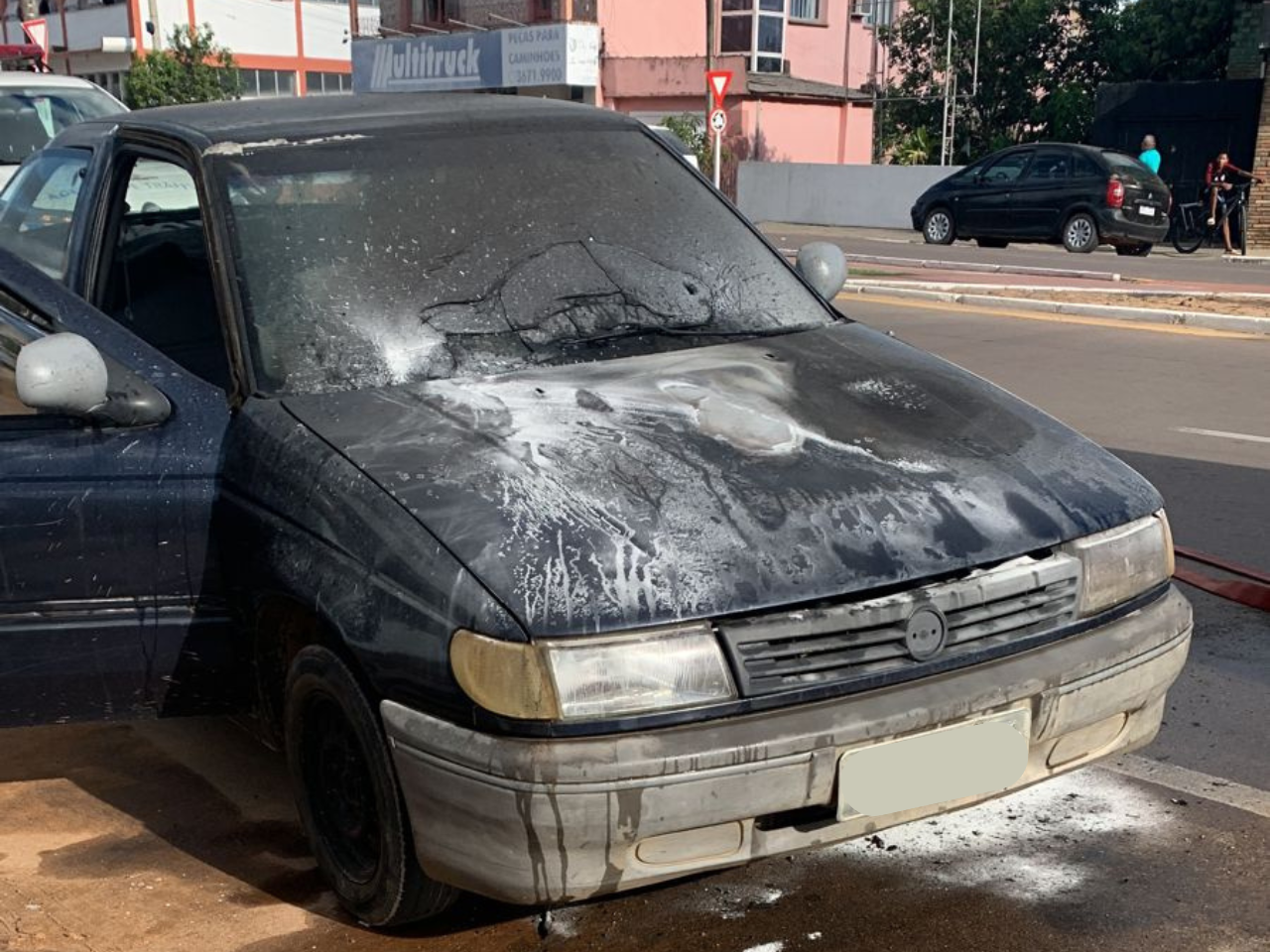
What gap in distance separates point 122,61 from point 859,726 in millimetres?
52698

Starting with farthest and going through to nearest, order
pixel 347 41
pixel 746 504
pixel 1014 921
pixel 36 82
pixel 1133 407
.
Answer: pixel 347 41 < pixel 36 82 < pixel 1133 407 < pixel 1014 921 < pixel 746 504

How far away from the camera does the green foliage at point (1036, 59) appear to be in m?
32.3

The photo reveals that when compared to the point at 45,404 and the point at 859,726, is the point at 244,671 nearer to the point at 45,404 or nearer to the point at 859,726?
the point at 45,404

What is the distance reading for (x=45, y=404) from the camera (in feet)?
10.6

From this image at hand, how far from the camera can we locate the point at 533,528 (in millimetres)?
2828

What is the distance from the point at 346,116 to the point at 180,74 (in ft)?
137

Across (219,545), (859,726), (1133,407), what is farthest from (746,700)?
(1133,407)

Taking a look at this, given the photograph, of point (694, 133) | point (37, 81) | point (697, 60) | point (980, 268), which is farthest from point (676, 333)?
point (697, 60)

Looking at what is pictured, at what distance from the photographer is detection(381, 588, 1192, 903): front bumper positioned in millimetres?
2664

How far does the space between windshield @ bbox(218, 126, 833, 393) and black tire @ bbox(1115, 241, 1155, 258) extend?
814 inches

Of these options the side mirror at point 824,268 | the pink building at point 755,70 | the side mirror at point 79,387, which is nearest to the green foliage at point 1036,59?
the pink building at point 755,70

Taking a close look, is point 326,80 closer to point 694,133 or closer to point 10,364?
point 694,133

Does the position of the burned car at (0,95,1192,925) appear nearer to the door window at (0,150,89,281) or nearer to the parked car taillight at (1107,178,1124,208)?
the door window at (0,150,89,281)

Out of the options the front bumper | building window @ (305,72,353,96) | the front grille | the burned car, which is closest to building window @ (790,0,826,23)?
building window @ (305,72,353,96)
